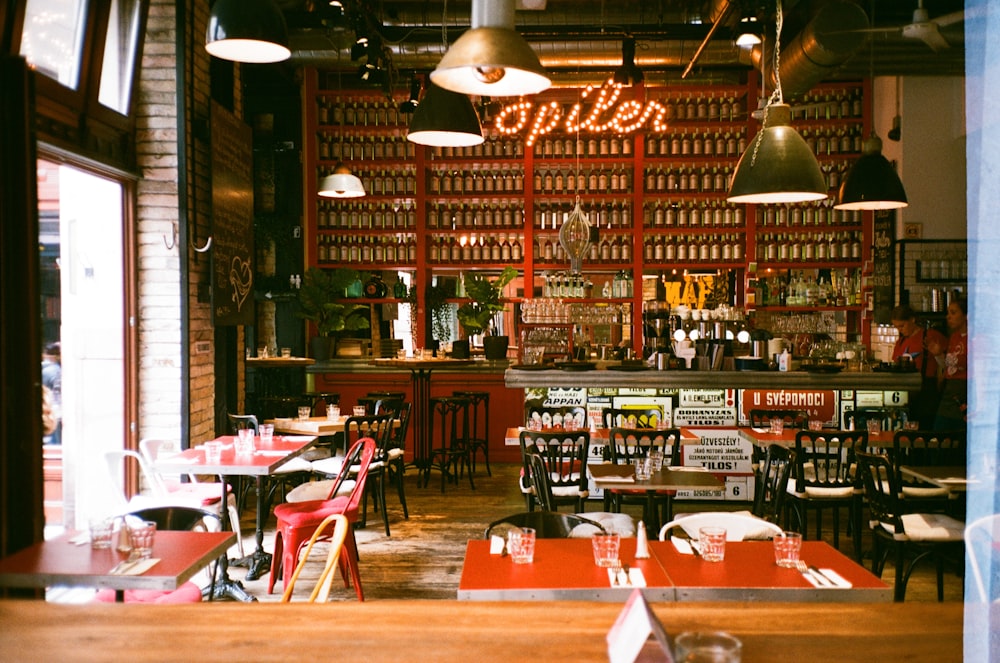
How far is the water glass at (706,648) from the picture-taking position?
155 cm

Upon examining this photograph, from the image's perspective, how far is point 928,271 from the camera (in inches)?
342

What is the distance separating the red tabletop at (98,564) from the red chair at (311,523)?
3.84 ft

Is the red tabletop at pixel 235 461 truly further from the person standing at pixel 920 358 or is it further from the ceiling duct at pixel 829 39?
the person standing at pixel 920 358

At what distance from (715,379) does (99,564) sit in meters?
5.18

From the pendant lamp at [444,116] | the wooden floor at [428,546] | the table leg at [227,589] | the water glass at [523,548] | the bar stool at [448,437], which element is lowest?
the wooden floor at [428,546]

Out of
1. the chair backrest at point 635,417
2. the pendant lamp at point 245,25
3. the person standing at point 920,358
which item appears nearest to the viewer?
the pendant lamp at point 245,25

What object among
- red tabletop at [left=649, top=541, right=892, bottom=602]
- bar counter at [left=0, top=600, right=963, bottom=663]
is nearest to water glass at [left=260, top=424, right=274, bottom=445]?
bar counter at [left=0, top=600, right=963, bottom=663]

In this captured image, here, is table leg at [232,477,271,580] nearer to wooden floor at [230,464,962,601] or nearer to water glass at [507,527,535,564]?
wooden floor at [230,464,962,601]

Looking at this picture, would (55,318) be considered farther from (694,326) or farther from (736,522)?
(694,326)

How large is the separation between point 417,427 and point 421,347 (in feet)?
4.72

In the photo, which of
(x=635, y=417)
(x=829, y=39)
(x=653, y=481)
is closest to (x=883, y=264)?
(x=829, y=39)

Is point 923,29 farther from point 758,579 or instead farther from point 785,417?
point 758,579

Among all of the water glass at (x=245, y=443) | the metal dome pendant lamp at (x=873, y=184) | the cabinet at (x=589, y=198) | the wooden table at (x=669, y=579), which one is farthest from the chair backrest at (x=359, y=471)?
the cabinet at (x=589, y=198)

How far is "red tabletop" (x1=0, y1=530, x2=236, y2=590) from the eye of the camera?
8.38 ft
